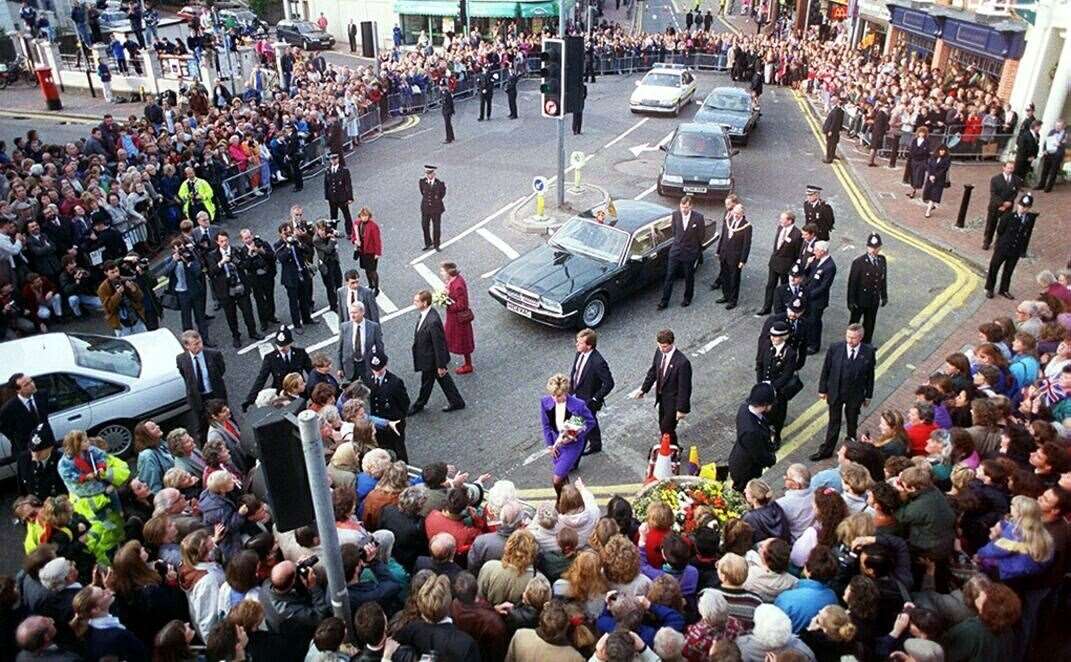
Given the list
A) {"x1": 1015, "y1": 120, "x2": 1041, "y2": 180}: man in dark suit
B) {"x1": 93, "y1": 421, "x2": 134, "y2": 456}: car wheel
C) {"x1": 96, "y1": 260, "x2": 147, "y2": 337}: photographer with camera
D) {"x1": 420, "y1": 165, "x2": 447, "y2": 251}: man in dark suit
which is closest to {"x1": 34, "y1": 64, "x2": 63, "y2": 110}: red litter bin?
{"x1": 420, "y1": 165, "x2": 447, "y2": 251}: man in dark suit

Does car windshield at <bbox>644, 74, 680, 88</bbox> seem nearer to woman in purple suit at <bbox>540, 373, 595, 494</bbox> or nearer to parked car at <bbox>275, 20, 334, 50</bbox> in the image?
woman in purple suit at <bbox>540, 373, 595, 494</bbox>

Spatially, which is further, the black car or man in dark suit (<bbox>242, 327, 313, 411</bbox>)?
the black car

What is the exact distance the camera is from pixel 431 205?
15227 mm

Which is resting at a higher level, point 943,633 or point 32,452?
point 943,633

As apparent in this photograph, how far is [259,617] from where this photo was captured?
4.96 m

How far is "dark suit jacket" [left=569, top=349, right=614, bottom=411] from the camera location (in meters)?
8.91

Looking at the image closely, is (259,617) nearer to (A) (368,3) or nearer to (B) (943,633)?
(B) (943,633)

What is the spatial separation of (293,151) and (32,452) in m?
12.7

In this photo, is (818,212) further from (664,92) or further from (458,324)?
(664,92)

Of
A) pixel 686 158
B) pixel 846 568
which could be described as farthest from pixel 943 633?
pixel 686 158

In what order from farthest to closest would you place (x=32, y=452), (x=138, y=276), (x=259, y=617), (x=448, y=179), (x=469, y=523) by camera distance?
(x=448, y=179)
(x=138, y=276)
(x=32, y=452)
(x=469, y=523)
(x=259, y=617)

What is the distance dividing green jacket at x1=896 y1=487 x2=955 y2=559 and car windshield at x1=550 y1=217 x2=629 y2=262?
745cm

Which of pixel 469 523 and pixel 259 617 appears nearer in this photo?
pixel 259 617

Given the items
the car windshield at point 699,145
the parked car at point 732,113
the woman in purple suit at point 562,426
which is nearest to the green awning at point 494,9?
the parked car at point 732,113
